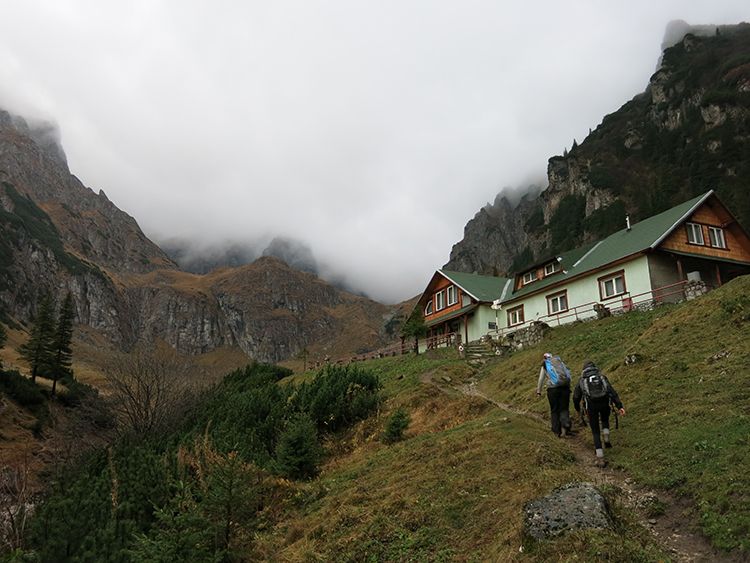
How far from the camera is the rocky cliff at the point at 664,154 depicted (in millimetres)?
104250

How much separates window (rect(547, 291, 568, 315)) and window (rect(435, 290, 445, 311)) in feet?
36.2

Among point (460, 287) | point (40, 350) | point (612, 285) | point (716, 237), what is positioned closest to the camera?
point (612, 285)

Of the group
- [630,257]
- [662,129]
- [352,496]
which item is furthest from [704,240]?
[662,129]

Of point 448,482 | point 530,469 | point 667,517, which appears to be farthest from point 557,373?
point 667,517

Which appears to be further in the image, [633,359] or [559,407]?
[633,359]

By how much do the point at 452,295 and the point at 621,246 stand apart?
1469 centimetres

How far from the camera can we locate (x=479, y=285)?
42.7 m

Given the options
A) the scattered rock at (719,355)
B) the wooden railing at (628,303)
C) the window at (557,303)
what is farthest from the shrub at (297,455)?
the window at (557,303)

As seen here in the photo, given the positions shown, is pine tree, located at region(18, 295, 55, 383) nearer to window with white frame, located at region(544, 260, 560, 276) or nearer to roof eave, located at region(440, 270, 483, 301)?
roof eave, located at region(440, 270, 483, 301)

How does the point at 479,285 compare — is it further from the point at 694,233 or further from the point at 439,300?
the point at 694,233

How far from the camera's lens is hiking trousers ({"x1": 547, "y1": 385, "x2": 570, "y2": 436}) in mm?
11906

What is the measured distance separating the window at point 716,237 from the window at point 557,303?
9.29 metres

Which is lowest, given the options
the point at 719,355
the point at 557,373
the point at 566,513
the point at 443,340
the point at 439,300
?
the point at 566,513

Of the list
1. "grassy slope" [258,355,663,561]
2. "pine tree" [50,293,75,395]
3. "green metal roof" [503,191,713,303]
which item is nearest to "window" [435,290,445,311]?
"green metal roof" [503,191,713,303]
